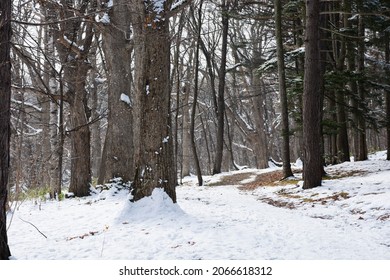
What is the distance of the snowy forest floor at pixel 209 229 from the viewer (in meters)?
3.67

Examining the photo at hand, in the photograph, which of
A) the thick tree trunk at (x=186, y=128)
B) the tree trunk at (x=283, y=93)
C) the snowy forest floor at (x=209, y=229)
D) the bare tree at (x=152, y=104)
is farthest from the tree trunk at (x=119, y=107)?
the thick tree trunk at (x=186, y=128)

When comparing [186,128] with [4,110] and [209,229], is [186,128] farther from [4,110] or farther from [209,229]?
[4,110]

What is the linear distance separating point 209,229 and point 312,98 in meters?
5.64

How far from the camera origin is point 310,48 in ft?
28.7

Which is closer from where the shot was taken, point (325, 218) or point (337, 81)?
point (325, 218)

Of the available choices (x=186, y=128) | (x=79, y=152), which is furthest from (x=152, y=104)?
(x=186, y=128)

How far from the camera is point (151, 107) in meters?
5.49

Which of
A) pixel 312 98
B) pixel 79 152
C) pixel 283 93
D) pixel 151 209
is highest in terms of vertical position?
pixel 283 93

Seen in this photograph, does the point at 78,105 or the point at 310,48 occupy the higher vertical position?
Answer: the point at 310,48

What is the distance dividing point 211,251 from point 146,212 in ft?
6.34

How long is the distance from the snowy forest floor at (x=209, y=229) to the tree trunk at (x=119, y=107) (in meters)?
1.02

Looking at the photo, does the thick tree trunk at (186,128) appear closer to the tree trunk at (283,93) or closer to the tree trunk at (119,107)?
the tree trunk at (283,93)
